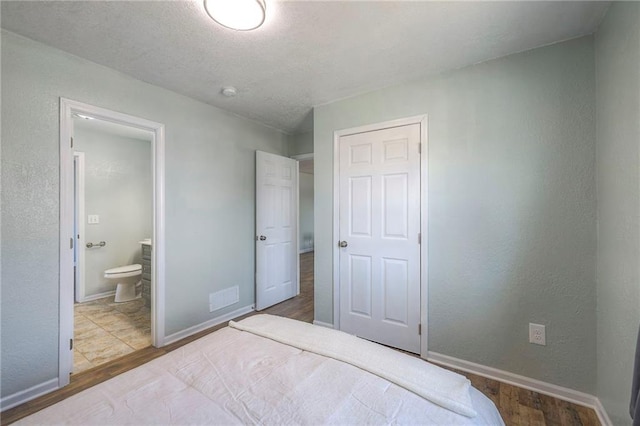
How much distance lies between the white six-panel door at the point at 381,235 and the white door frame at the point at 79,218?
3.51m

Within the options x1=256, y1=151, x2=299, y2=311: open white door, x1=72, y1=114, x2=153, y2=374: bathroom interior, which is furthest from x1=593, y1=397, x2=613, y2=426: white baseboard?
x1=72, y1=114, x2=153, y2=374: bathroom interior

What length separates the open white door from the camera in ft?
10.9

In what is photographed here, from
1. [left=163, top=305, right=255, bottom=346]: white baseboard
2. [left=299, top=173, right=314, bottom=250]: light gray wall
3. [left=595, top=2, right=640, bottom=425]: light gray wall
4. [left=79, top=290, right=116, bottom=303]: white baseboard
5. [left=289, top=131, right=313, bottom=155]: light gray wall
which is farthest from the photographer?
[left=299, top=173, right=314, bottom=250]: light gray wall

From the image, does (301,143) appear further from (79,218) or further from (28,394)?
(28,394)

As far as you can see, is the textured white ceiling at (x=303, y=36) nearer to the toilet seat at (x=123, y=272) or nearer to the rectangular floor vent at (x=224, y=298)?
the rectangular floor vent at (x=224, y=298)

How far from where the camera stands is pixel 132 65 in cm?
205

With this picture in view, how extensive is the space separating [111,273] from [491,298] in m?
4.29

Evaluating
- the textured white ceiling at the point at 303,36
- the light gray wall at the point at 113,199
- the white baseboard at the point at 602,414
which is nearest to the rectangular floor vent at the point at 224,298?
the light gray wall at the point at 113,199

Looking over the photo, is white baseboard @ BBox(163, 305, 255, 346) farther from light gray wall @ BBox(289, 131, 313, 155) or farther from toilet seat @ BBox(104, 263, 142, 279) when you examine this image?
light gray wall @ BBox(289, 131, 313, 155)

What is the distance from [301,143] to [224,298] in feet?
7.42

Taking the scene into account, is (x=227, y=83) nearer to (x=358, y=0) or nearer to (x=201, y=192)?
(x=201, y=192)

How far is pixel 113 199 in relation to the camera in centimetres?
391

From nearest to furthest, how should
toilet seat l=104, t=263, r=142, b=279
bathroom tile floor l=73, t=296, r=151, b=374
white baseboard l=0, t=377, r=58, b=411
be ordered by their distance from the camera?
white baseboard l=0, t=377, r=58, b=411
bathroom tile floor l=73, t=296, r=151, b=374
toilet seat l=104, t=263, r=142, b=279

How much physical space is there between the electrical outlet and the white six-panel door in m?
0.76
